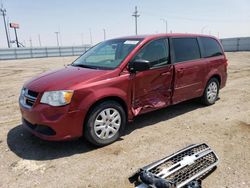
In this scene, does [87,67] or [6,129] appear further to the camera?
[6,129]

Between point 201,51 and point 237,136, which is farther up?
point 201,51

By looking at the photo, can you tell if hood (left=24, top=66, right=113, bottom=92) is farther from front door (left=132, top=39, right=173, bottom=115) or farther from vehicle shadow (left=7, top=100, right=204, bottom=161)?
vehicle shadow (left=7, top=100, right=204, bottom=161)

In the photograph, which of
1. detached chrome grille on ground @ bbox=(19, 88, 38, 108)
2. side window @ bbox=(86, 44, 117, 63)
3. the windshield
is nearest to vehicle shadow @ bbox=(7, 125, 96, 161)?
detached chrome grille on ground @ bbox=(19, 88, 38, 108)

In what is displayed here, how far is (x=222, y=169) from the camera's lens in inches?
127

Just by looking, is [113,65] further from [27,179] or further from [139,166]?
[27,179]

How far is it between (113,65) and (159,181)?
215 centimetres

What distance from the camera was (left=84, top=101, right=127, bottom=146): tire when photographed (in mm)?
3771

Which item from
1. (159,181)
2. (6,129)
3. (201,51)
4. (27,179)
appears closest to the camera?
(159,181)

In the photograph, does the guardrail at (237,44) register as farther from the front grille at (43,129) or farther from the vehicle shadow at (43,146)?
the front grille at (43,129)

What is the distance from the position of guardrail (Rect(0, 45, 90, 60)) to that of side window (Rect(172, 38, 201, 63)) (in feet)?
96.2

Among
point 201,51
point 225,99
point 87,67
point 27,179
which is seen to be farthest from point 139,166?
point 225,99

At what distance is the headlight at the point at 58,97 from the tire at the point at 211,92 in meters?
3.65

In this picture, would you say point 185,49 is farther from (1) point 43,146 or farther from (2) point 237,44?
(2) point 237,44

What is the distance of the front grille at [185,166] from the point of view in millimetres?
2938
